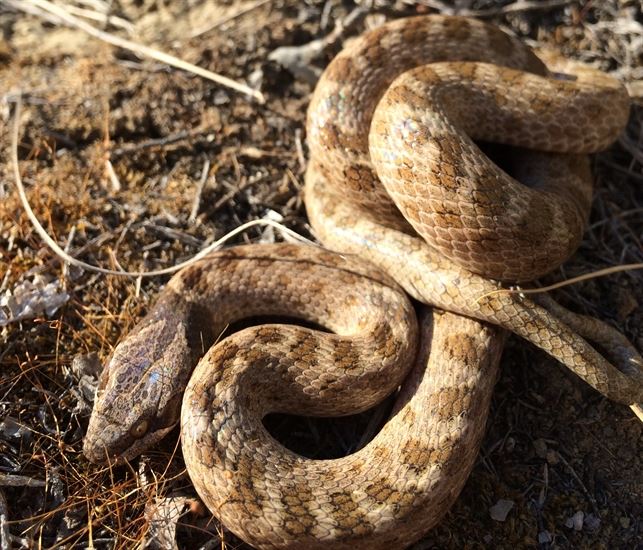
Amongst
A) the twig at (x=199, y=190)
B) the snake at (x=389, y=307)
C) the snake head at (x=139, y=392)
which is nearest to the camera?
the snake at (x=389, y=307)

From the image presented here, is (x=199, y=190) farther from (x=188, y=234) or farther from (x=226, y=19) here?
(x=226, y=19)

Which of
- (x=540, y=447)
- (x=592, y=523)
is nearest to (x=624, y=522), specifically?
(x=592, y=523)

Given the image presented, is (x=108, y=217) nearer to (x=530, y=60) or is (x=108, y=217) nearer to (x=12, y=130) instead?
(x=12, y=130)

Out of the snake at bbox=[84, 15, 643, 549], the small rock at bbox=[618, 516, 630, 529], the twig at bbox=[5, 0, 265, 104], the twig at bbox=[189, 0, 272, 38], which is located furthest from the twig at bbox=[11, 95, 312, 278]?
the small rock at bbox=[618, 516, 630, 529]

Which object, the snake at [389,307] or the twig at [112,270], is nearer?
the snake at [389,307]

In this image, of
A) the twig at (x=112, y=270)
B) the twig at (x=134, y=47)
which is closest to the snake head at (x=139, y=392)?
the twig at (x=112, y=270)

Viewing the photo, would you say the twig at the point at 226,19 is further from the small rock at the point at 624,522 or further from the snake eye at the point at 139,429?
the small rock at the point at 624,522

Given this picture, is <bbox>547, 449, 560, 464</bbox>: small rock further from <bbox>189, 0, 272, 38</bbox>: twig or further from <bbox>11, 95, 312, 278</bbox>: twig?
<bbox>189, 0, 272, 38</bbox>: twig

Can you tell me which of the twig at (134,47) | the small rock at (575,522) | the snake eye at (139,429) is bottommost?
the small rock at (575,522)
